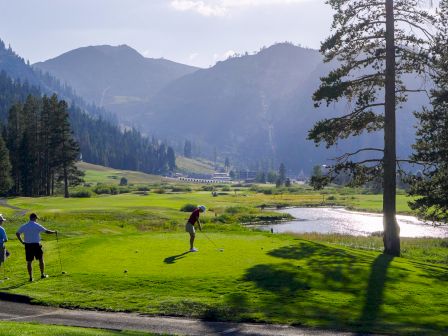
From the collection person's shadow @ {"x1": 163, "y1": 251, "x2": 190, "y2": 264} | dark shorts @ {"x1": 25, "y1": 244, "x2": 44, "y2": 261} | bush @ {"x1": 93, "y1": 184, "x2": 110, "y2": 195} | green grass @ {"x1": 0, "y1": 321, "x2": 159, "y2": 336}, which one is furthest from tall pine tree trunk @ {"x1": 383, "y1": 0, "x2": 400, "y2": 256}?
bush @ {"x1": 93, "y1": 184, "x2": 110, "y2": 195}

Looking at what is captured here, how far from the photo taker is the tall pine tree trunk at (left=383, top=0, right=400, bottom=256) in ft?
108

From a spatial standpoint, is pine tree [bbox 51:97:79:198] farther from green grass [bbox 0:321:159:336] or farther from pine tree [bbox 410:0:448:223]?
green grass [bbox 0:321:159:336]

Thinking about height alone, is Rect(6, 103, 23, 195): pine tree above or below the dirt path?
above

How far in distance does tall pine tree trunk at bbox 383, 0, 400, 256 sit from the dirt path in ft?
58.9

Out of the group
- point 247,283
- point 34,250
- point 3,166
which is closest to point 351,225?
point 3,166

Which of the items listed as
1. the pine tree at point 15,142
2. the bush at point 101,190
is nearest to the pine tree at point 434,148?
the pine tree at point 15,142

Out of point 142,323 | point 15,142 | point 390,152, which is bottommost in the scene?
point 142,323

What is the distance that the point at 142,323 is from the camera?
17.3 m

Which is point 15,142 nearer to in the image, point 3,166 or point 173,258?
point 3,166

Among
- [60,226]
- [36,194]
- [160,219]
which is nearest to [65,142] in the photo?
[36,194]

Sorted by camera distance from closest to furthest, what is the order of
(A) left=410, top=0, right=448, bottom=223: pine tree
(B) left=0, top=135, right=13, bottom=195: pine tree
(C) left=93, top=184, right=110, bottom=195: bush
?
(A) left=410, top=0, right=448, bottom=223: pine tree < (B) left=0, top=135, right=13, bottom=195: pine tree < (C) left=93, top=184, right=110, bottom=195: bush

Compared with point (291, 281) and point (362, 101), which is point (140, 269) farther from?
point (362, 101)

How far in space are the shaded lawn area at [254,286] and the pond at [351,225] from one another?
42733 millimetres

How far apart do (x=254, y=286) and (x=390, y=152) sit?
15.9m
